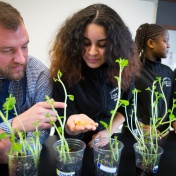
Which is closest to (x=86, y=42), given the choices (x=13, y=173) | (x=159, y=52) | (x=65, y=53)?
(x=65, y=53)

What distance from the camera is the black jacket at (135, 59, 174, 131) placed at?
1.71 metres

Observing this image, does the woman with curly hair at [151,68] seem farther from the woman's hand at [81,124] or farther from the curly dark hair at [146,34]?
the woman's hand at [81,124]

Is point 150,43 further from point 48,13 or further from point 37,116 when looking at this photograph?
point 48,13

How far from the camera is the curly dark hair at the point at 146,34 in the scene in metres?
1.93

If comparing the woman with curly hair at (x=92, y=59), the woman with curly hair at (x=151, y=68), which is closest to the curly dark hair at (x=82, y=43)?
the woman with curly hair at (x=92, y=59)

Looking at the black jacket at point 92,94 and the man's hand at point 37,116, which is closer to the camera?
the man's hand at point 37,116

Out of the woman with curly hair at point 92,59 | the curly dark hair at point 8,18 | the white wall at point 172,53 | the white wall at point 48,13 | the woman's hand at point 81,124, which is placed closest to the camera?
the woman's hand at point 81,124

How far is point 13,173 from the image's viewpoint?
2.26 feet

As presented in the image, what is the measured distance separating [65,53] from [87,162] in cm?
64

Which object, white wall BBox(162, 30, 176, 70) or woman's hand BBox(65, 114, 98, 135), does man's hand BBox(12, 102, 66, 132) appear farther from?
white wall BBox(162, 30, 176, 70)

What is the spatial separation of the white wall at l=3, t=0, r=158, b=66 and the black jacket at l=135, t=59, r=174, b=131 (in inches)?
73.2

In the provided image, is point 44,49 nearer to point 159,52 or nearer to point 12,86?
point 159,52

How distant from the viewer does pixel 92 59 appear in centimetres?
118

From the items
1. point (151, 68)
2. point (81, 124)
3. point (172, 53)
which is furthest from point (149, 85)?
point (172, 53)
